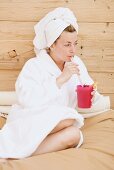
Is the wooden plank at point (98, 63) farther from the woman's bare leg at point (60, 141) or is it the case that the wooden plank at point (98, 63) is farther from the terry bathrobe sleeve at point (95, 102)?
the woman's bare leg at point (60, 141)

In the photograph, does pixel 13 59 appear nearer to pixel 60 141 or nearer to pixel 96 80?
pixel 96 80

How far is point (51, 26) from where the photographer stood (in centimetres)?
204

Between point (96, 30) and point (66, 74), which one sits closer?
point (66, 74)

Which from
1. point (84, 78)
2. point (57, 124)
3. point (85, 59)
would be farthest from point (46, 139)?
point (85, 59)

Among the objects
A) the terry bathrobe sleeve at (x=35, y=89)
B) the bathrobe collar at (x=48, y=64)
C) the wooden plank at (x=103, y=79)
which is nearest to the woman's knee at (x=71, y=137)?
the terry bathrobe sleeve at (x=35, y=89)

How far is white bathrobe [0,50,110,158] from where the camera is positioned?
175 cm

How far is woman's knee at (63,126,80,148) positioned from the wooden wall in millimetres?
703

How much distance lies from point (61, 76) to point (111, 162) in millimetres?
538

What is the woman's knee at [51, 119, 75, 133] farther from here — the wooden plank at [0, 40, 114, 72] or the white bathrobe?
the wooden plank at [0, 40, 114, 72]

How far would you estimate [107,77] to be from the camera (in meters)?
2.43

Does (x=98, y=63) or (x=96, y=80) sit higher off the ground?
(x=98, y=63)

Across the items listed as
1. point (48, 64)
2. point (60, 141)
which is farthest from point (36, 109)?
point (48, 64)

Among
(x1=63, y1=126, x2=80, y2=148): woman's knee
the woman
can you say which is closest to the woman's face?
the woman

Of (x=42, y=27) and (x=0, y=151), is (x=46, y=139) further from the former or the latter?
(x=42, y=27)
